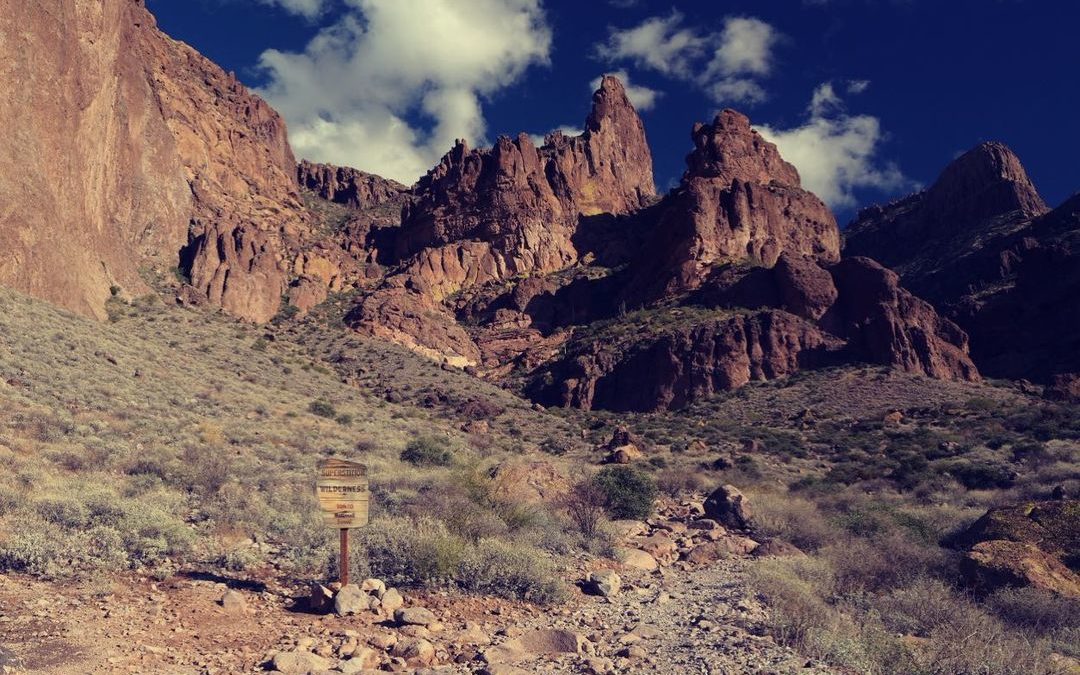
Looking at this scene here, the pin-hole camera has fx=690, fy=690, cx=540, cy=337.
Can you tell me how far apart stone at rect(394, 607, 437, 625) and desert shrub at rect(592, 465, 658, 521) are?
370 inches

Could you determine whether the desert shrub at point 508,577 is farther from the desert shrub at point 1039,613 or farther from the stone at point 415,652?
the desert shrub at point 1039,613

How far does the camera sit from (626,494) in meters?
17.6

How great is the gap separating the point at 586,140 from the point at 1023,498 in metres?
94.7

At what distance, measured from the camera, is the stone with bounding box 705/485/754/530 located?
16453 mm

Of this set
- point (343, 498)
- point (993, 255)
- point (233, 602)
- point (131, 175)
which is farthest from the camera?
point (993, 255)

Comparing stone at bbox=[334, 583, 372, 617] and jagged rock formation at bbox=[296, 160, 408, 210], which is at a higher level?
jagged rock formation at bbox=[296, 160, 408, 210]

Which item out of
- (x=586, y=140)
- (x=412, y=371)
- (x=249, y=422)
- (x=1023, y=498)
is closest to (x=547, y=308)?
(x=412, y=371)

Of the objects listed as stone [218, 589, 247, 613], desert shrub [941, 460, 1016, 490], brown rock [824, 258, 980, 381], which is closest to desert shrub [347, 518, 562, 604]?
stone [218, 589, 247, 613]

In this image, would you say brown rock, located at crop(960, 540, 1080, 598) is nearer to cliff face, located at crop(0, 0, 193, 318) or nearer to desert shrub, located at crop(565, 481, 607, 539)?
desert shrub, located at crop(565, 481, 607, 539)

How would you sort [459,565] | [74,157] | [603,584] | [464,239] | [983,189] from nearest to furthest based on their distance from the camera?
[459,565], [603,584], [74,157], [464,239], [983,189]

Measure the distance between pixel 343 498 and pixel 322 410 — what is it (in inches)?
996

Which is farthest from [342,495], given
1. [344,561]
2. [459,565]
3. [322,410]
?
[322,410]

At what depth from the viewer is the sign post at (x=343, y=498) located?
838 centimetres

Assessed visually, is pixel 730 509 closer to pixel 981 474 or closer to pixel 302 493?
pixel 302 493
